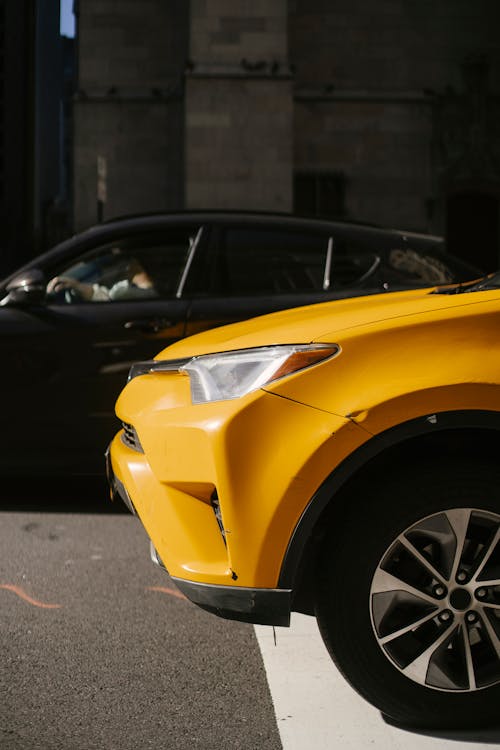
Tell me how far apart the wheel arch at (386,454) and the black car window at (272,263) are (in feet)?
10.7

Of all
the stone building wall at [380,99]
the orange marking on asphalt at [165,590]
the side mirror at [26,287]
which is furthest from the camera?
the stone building wall at [380,99]

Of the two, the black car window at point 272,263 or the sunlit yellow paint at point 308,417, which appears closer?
the sunlit yellow paint at point 308,417

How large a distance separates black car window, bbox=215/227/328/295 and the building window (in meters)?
16.4

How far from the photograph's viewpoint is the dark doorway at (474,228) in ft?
76.9

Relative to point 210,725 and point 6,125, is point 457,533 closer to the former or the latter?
point 210,725

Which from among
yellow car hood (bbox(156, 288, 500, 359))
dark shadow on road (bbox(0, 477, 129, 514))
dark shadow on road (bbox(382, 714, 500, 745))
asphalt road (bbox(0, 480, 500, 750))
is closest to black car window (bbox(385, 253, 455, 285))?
dark shadow on road (bbox(0, 477, 129, 514))

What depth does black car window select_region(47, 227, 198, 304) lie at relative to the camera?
6.27 metres

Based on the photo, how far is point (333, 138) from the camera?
2250cm

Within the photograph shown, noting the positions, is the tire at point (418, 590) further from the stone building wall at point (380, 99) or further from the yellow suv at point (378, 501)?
the stone building wall at point (380, 99)

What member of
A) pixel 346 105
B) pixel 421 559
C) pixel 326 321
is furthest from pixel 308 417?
pixel 346 105

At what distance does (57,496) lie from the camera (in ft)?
22.0

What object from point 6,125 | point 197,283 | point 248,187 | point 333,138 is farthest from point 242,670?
point 6,125

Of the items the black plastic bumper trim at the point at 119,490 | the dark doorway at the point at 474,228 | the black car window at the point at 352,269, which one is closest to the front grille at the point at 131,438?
the black plastic bumper trim at the point at 119,490

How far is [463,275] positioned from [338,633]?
3547 mm
